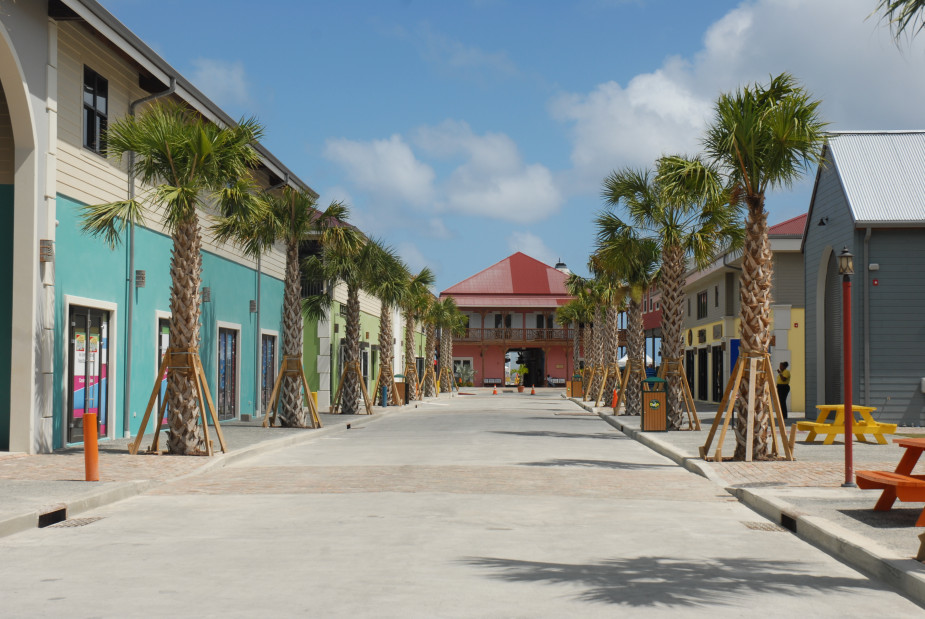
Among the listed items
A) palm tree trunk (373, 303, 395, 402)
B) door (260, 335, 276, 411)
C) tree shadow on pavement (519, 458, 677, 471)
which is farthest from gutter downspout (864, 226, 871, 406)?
palm tree trunk (373, 303, 395, 402)

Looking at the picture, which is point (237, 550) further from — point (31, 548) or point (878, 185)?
point (878, 185)

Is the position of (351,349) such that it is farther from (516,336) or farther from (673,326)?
(516,336)

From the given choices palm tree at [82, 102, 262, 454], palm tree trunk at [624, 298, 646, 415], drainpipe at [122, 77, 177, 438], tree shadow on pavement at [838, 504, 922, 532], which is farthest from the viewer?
palm tree trunk at [624, 298, 646, 415]

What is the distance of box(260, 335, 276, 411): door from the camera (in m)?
33.1

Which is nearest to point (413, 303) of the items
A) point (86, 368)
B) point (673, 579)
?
point (86, 368)

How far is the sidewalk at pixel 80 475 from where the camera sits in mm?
10562

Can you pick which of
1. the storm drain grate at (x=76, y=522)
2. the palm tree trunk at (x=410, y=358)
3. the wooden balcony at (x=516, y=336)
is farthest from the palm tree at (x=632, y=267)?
the wooden balcony at (x=516, y=336)

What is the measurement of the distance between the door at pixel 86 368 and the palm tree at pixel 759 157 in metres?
11.3

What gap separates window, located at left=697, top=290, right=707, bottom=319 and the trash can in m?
26.6

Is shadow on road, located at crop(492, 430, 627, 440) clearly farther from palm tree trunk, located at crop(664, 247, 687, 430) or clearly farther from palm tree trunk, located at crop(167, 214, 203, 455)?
palm tree trunk, located at crop(167, 214, 203, 455)

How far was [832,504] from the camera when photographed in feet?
37.4

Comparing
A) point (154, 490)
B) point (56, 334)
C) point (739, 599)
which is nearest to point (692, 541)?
point (739, 599)

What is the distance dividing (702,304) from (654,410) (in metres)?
27.7

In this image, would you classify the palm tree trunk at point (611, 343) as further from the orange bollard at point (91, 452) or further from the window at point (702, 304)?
the orange bollard at point (91, 452)
